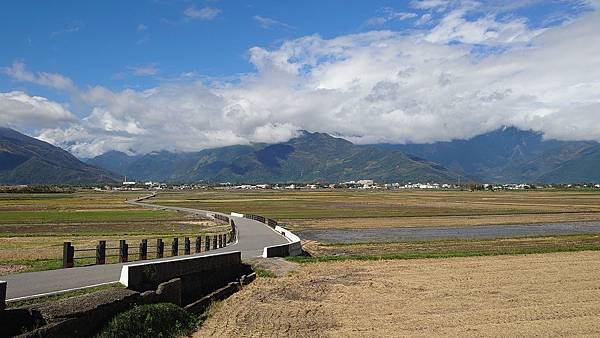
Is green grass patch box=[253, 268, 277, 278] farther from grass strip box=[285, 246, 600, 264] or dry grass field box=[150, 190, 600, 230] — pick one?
dry grass field box=[150, 190, 600, 230]

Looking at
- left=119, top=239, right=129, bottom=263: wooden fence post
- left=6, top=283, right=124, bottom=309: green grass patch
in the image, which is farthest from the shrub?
left=119, top=239, right=129, bottom=263: wooden fence post

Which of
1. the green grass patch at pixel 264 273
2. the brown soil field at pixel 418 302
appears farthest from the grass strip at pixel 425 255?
the green grass patch at pixel 264 273

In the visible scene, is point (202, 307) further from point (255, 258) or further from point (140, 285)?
point (255, 258)

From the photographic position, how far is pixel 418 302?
1684 cm

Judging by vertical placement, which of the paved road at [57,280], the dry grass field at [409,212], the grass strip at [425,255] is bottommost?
the grass strip at [425,255]

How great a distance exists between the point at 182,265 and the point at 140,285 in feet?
7.58

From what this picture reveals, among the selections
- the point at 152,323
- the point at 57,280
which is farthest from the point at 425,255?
the point at 57,280

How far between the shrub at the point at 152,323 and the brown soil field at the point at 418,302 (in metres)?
0.55

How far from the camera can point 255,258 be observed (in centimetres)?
2394

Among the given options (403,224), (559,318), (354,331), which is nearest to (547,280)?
(559,318)

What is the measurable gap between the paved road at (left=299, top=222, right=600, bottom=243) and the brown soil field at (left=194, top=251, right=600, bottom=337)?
1574 centimetres

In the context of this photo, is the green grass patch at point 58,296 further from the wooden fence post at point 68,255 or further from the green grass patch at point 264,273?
the green grass patch at point 264,273

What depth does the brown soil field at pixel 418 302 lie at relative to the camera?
13836mm

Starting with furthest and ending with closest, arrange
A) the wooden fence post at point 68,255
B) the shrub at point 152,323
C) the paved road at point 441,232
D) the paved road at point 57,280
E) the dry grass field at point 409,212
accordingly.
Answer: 1. the dry grass field at point 409,212
2. the paved road at point 441,232
3. the wooden fence post at point 68,255
4. the paved road at point 57,280
5. the shrub at point 152,323
